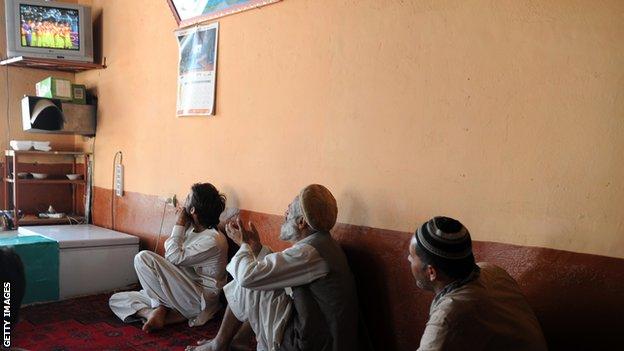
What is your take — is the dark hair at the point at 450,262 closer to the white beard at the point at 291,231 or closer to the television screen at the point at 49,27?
the white beard at the point at 291,231

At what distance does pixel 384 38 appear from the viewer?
2674mm

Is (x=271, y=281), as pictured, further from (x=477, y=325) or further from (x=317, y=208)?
(x=477, y=325)

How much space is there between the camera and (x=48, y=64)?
16.8 feet

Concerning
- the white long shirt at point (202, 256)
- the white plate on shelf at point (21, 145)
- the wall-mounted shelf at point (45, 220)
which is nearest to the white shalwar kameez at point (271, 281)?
the white long shirt at point (202, 256)

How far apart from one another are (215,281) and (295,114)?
4.04ft

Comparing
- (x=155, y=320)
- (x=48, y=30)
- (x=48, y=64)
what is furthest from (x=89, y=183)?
(x=155, y=320)

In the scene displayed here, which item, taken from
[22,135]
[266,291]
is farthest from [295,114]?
[22,135]

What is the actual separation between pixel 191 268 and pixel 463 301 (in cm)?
231

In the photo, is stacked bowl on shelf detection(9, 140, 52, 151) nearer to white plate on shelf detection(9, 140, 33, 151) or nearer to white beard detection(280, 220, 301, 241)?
white plate on shelf detection(9, 140, 33, 151)

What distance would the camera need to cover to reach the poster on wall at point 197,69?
3.74m

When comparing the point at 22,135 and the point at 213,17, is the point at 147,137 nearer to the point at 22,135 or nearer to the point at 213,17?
the point at 213,17

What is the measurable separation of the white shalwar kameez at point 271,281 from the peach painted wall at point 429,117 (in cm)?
44

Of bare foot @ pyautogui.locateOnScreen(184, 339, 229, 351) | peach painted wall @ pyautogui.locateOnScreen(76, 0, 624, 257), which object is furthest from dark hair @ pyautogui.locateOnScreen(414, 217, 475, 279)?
bare foot @ pyautogui.locateOnScreen(184, 339, 229, 351)

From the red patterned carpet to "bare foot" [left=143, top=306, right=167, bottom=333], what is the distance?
0.13 feet
